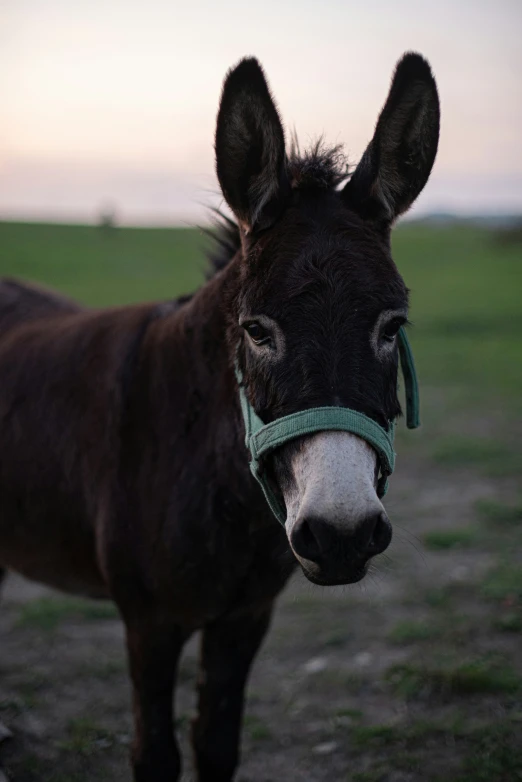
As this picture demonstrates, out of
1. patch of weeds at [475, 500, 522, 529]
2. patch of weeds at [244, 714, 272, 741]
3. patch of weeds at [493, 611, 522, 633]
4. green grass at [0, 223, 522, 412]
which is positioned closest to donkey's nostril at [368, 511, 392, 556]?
green grass at [0, 223, 522, 412]

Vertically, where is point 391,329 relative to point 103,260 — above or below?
above

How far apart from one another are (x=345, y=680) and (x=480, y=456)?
421cm

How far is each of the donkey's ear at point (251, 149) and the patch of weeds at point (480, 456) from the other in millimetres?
5450

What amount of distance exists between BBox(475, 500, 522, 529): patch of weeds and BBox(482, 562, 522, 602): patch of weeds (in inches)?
31.4

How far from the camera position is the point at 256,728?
3.54 metres

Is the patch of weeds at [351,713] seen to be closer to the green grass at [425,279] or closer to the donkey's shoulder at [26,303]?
the green grass at [425,279]

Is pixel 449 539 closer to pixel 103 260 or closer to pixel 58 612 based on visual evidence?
pixel 58 612

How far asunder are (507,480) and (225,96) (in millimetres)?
5574

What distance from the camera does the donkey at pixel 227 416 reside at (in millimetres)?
1943

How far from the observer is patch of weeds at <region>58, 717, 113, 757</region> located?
341 cm

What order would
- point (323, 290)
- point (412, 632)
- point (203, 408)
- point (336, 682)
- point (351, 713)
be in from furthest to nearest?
point (412, 632) < point (336, 682) < point (351, 713) < point (203, 408) < point (323, 290)

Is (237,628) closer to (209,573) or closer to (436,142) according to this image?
(209,573)

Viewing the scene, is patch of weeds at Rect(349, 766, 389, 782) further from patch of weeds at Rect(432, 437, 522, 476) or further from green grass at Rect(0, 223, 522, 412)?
patch of weeds at Rect(432, 437, 522, 476)

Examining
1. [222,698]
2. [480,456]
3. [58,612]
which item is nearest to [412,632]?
[222,698]
